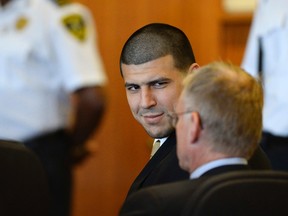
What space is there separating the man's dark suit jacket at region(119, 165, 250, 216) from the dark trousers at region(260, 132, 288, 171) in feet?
4.11

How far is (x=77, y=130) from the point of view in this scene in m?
3.27

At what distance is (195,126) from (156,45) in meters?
0.24

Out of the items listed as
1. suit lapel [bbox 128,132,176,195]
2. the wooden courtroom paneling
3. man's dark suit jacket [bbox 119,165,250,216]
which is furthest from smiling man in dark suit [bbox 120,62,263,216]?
the wooden courtroom paneling

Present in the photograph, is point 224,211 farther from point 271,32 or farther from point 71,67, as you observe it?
point 71,67

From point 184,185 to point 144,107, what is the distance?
11.0 inches

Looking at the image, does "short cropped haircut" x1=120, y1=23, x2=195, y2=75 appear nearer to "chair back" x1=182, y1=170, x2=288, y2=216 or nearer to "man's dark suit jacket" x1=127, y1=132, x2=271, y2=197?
"man's dark suit jacket" x1=127, y1=132, x2=271, y2=197

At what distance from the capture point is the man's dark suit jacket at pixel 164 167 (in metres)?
1.56

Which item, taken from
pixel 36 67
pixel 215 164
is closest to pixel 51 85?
pixel 36 67

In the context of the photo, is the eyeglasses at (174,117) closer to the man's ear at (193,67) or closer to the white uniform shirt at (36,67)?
the man's ear at (193,67)

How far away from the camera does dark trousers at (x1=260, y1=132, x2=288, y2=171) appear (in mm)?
2645

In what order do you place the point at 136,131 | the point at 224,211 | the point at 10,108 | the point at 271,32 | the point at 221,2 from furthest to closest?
1. the point at 221,2
2. the point at 136,131
3. the point at 10,108
4. the point at 271,32
5. the point at 224,211

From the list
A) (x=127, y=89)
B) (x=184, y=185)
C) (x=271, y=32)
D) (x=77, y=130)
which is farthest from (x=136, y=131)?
(x=184, y=185)

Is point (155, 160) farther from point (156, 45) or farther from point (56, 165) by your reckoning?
point (56, 165)

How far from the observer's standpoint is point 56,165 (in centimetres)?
315
